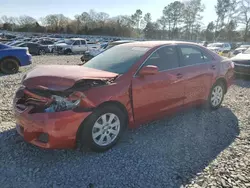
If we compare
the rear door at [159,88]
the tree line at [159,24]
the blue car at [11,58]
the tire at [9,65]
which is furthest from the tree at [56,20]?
the rear door at [159,88]

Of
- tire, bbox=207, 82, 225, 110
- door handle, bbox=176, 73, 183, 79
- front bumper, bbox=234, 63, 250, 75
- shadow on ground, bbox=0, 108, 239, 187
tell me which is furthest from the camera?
front bumper, bbox=234, 63, 250, 75

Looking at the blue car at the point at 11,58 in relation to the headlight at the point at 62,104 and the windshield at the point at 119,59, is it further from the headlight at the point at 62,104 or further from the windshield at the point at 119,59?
the headlight at the point at 62,104

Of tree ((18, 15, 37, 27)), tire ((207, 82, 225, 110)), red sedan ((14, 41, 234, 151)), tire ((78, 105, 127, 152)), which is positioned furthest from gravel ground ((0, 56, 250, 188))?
tree ((18, 15, 37, 27))

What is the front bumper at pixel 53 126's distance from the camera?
9.07 feet

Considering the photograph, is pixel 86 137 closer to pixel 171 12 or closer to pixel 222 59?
pixel 222 59

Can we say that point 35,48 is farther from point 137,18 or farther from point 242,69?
point 137,18

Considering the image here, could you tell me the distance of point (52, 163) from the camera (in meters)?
2.99

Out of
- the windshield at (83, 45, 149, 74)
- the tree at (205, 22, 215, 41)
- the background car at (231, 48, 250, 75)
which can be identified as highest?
the tree at (205, 22, 215, 41)

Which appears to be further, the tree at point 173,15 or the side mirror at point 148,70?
the tree at point 173,15

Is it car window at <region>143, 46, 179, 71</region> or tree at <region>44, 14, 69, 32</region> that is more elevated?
tree at <region>44, 14, 69, 32</region>

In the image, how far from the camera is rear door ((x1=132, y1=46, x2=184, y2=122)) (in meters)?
3.48

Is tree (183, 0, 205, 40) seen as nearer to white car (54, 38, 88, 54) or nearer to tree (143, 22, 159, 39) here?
tree (143, 22, 159, 39)

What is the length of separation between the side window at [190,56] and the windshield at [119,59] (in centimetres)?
86

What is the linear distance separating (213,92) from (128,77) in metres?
2.49
